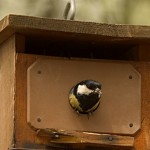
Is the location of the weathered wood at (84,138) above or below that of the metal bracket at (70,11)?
below

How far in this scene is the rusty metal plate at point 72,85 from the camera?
3.29 metres

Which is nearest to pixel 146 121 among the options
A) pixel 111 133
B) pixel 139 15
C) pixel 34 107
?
pixel 111 133

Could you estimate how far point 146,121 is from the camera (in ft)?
11.0

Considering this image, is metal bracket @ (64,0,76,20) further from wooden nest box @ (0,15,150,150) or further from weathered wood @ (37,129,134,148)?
weathered wood @ (37,129,134,148)

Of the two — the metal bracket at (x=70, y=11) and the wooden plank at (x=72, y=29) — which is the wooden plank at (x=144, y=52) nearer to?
the wooden plank at (x=72, y=29)

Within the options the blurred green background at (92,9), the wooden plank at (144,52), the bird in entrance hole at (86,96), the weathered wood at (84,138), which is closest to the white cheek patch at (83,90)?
the bird in entrance hole at (86,96)

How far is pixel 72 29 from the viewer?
3.26m

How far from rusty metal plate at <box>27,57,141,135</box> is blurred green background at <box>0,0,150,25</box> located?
5.00ft

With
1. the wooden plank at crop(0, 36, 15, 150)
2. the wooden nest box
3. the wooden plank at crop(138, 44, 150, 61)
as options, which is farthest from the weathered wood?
the wooden plank at crop(138, 44, 150, 61)

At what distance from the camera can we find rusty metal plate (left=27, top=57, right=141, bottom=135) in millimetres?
3289

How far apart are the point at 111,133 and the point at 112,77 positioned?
176mm

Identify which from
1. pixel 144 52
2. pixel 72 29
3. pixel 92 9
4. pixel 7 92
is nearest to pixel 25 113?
pixel 7 92

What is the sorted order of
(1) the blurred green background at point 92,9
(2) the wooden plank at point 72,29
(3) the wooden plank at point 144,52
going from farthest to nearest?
(1) the blurred green background at point 92,9, (3) the wooden plank at point 144,52, (2) the wooden plank at point 72,29

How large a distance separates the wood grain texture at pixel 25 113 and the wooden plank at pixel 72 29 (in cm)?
9
